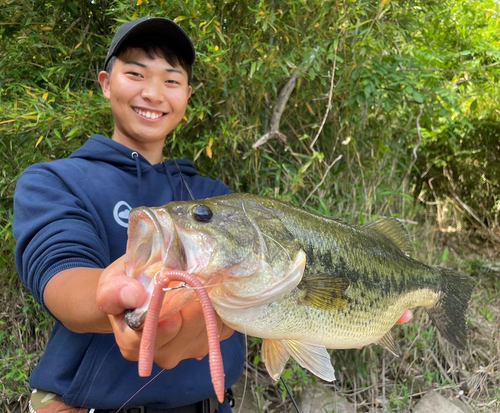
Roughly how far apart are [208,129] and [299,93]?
713mm

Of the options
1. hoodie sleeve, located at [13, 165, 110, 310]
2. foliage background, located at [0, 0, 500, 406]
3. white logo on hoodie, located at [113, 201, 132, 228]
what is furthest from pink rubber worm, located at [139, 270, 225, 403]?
foliage background, located at [0, 0, 500, 406]

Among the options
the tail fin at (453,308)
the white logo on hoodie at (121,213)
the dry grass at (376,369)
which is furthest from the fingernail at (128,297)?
the dry grass at (376,369)

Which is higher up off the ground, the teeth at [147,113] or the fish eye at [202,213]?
the fish eye at [202,213]

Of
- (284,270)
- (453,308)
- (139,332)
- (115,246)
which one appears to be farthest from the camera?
(453,308)

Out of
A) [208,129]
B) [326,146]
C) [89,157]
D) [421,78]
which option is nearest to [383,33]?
[421,78]

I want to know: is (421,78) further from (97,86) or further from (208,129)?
(97,86)

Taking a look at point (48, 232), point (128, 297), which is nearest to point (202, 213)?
point (128, 297)

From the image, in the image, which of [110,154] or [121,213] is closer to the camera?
[121,213]

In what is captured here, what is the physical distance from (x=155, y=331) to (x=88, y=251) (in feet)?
1.73

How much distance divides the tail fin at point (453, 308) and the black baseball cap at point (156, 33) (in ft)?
5.23

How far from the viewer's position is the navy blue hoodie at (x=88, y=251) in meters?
1.20

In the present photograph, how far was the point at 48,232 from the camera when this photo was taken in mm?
1196

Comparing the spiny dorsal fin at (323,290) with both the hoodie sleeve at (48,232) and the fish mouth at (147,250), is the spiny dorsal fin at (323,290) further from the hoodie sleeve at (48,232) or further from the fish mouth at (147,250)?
the hoodie sleeve at (48,232)

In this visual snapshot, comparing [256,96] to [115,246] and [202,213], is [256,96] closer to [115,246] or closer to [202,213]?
[115,246]
